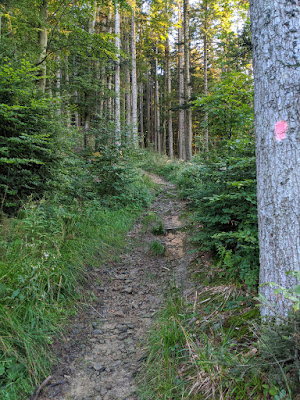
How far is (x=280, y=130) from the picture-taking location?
225 cm

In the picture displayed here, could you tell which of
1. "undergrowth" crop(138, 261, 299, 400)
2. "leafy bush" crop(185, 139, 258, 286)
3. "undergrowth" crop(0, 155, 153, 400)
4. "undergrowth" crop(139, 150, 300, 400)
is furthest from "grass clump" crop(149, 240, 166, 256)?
"undergrowth" crop(138, 261, 299, 400)

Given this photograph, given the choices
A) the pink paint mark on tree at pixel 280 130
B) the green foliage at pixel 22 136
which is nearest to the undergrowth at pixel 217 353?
the pink paint mark on tree at pixel 280 130

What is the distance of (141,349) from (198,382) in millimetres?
989

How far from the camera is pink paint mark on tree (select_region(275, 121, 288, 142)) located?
7.32 feet

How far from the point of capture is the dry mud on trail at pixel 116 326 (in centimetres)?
255

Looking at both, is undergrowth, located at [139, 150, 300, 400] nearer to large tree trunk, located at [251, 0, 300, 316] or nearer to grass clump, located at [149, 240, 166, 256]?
large tree trunk, located at [251, 0, 300, 316]

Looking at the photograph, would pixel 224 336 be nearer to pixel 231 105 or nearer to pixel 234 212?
pixel 234 212

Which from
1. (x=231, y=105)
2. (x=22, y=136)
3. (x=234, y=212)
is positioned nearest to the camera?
(x=234, y=212)

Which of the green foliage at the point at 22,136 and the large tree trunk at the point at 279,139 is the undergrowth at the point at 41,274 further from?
the large tree trunk at the point at 279,139

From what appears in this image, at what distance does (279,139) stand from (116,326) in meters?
3.21

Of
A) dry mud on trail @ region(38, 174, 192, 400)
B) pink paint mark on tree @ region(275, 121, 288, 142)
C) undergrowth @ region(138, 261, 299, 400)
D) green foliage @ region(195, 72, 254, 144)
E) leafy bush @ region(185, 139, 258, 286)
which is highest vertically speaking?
green foliage @ region(195, 72, 254, 144)

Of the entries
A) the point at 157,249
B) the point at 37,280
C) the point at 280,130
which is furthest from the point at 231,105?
the point at 37,280

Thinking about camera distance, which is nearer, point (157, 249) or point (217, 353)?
point (217, 353)

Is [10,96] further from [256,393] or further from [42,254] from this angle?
[256,393]
